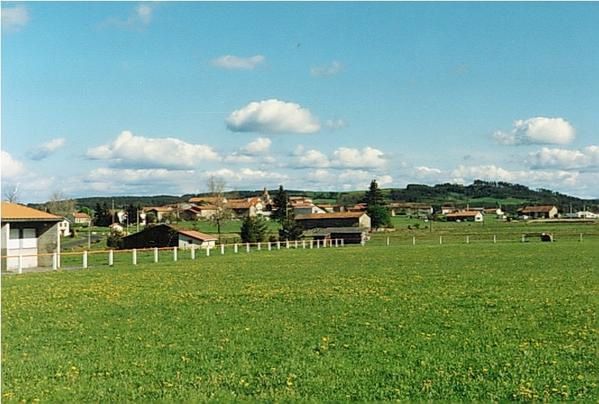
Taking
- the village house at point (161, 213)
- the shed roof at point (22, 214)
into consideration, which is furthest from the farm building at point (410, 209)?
the shed roof at point (22, 214)

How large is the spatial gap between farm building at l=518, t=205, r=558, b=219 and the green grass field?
16353 cm

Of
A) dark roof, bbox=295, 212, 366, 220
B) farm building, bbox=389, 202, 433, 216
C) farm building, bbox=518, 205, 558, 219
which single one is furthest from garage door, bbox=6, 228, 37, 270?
farm building, bbox=518, 205, 558, 219

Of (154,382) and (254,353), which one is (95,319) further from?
(154,382)

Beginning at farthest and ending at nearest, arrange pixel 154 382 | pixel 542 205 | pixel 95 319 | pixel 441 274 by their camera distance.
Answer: pixel 542 205 < pixel 441 274 < pixel 95 319 < pixel 154 382

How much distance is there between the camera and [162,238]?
80.9m

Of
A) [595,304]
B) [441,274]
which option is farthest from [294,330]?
[441,274]

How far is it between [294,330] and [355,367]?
3687 millimetres

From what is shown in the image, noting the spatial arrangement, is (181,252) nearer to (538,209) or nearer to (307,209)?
(307,209)

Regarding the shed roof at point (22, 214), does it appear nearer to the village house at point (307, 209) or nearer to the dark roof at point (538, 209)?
the village house at point (307, 209)

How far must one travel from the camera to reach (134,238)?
3123 inches

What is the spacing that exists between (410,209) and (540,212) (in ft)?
101

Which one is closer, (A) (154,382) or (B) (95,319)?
(A) (154,382)

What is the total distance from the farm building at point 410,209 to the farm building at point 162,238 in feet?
346

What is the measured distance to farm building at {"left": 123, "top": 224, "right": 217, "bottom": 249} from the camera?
79.3 m
